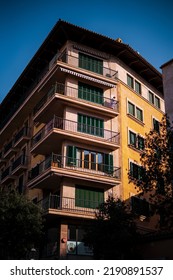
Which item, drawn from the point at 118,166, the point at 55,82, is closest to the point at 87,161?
the point at 118,166

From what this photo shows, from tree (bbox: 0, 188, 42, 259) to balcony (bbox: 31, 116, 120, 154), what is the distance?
6.49 metres

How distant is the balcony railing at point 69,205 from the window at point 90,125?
5.56 meters

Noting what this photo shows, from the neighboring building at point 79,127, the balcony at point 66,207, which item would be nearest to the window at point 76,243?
the neighboring building at point 79,127

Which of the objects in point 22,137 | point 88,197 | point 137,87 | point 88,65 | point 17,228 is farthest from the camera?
point 137,87

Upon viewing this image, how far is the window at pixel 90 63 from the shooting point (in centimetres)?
3127

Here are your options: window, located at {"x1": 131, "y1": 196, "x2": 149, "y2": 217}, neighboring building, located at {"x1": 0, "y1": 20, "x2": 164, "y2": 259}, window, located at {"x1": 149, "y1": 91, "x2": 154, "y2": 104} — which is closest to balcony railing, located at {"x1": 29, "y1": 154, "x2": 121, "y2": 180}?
neighboring building, located at {"x1": 0, "y1": 20, "x2": 164, "y2": 259}

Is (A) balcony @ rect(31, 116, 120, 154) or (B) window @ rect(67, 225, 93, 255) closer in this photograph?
(B) window @ rect(67, 225, 93, 255)

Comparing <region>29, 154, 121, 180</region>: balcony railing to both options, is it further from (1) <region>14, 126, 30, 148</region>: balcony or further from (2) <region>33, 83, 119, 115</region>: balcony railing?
(1) <region>14, 126, 30, 148</region>: balcony

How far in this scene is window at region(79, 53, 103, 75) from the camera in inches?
1231

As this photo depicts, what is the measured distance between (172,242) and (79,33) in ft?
62.1

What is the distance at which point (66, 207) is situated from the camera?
26.0m

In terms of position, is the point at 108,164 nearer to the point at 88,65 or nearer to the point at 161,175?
the point at 88,65

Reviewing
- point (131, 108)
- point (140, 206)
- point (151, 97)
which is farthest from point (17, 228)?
point (151, 97)

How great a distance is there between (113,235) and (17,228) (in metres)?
6.04
